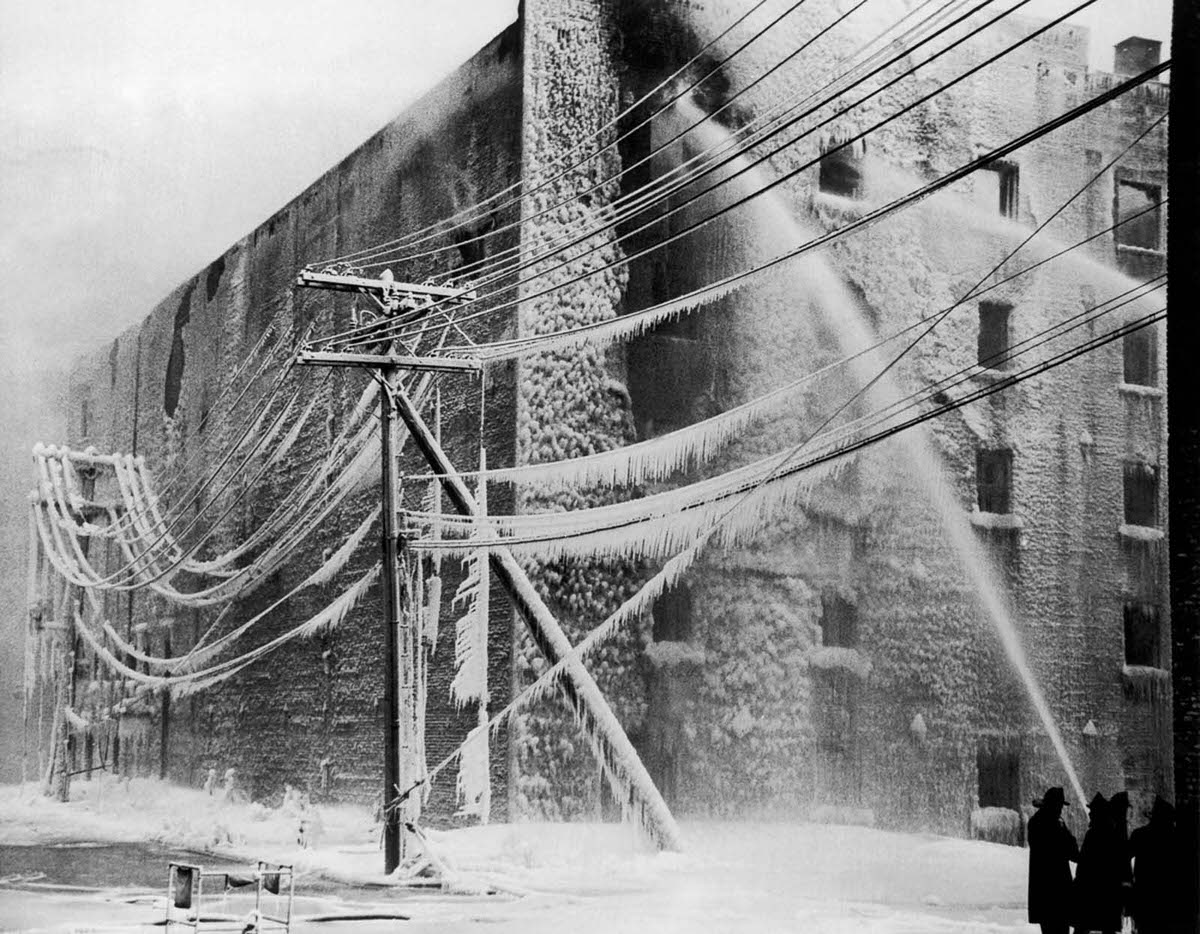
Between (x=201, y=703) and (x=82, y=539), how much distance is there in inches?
105

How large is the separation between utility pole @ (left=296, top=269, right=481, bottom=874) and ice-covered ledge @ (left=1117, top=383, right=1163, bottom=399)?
21.6 ft

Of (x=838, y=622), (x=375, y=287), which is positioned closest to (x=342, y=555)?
(x=375, y=287)

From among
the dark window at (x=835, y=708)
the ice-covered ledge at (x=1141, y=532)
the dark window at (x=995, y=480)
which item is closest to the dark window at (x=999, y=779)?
the dark window at (x=835, y=708)

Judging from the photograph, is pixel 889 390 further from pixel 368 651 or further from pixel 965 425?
pixel 368 651

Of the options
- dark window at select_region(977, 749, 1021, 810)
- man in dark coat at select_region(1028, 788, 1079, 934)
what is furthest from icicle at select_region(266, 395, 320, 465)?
man in dark coat at select_region(1028, 788, 1079, 934)

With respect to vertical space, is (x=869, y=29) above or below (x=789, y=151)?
above

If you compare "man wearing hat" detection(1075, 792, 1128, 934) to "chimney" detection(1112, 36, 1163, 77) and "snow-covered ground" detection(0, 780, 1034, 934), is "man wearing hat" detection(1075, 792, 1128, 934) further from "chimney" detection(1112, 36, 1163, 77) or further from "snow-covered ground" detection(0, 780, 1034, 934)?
"chimney" detection(1112, 36, 1163, 77)

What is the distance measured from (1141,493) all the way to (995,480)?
4.91ft

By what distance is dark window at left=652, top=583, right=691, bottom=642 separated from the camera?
51.3ft

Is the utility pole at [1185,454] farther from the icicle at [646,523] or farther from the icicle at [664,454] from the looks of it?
the icicle at [664,454]

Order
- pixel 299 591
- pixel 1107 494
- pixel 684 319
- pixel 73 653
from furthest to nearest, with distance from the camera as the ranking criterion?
1. pixel 73 653
2. pixel 299 591
3. pixel 1107 494
4. pixel 684 319

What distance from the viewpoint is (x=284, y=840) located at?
17.4 meters

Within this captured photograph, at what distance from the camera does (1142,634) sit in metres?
17.1

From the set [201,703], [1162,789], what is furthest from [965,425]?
[201,703]
